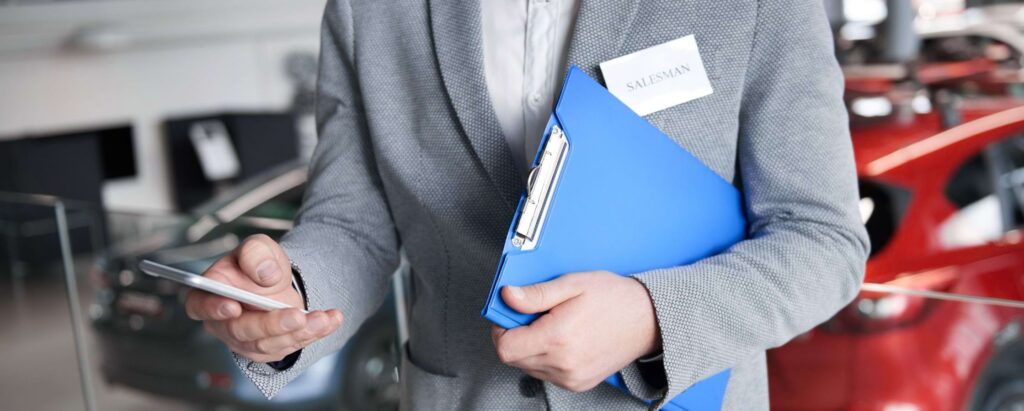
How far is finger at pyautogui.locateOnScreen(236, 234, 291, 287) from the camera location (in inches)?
34.1

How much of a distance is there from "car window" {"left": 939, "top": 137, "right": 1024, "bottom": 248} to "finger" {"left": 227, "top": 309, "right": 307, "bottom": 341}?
5.10 feet

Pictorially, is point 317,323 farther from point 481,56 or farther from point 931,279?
point 931,279

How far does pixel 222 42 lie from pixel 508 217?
8.73 meters

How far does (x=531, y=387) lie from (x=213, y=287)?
1.20 feet

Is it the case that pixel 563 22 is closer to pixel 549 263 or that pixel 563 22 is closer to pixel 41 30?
pixel 549 263

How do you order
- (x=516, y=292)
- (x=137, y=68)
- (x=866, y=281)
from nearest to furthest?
(x=516, y=292)
(x=866, y=281)
(x=137, y=68)

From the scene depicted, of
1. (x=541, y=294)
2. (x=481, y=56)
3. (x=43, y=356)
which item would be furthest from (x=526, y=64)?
(x=43, y=356)

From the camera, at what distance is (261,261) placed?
0.87 m

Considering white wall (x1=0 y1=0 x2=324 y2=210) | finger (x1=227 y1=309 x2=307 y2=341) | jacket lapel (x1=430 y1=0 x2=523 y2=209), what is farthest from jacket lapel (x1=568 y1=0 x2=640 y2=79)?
white wall (x1=0 y1=0 x2=324 y2=210)

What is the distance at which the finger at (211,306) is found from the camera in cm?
86

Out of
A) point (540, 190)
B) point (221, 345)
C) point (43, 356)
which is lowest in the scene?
point (43, 356)

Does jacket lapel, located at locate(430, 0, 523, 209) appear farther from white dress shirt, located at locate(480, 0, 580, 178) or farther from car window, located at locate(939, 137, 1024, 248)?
car window, located at locate(939, 137, 1024, 248)

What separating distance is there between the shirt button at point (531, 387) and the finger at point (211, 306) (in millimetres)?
318

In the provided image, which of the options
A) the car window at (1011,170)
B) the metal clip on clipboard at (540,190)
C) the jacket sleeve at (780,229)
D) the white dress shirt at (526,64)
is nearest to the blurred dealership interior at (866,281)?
the car window at (1011,170)
